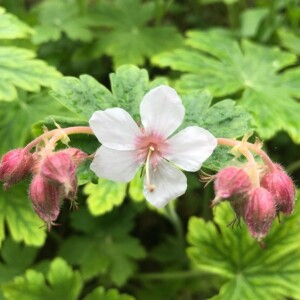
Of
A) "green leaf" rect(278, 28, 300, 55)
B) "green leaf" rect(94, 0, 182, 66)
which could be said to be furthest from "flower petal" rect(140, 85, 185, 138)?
"green leaf" rect(278, 28, 300, 55)

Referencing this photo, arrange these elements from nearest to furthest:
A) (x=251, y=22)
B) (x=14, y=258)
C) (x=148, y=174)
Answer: (x=148, y=174) < (x=14, y=258) < (x=251, y=22)

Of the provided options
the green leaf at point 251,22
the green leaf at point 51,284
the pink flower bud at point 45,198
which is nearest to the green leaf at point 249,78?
the green leaf at point 251,22

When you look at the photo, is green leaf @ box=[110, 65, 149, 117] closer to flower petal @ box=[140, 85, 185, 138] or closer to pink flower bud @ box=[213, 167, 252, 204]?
flower petal @ box=[140, 85, 185, 138]

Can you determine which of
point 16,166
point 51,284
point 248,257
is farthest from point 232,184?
point 51,284

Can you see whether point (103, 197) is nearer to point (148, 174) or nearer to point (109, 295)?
point (109, 295)

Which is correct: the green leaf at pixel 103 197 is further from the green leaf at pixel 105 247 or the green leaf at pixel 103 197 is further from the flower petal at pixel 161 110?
the flower petal at pixel 161 110
